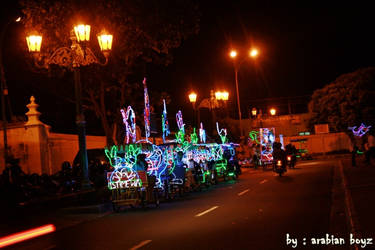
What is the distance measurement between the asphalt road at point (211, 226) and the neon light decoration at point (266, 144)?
1988cm

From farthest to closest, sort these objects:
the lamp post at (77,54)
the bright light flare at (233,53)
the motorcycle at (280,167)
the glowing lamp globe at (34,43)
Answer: the bright light flare at (233,53)
the motorcycle at (280,167)
the glowing lamp globe at (34,43)
the lamp post at (77,54)

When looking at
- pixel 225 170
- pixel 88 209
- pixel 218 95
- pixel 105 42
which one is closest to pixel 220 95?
pixel 218 95

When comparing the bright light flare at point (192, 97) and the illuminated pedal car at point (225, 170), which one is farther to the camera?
the bright light flare at point (192, 97)

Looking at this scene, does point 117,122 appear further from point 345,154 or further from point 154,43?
point 345,154

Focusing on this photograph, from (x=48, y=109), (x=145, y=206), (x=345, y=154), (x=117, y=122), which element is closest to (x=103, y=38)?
(x=145, y=206)

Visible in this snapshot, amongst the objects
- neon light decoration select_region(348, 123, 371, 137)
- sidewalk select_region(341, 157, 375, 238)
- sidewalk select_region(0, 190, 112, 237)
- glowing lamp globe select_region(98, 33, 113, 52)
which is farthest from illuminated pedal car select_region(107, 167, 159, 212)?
neon light decoration select_region(348, 123, 371, 137)

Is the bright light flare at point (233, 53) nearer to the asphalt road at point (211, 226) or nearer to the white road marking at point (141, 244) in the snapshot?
the asphalt road at point (211, 226)

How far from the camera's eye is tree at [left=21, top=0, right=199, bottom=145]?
901 inches

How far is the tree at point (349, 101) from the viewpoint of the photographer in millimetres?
59469

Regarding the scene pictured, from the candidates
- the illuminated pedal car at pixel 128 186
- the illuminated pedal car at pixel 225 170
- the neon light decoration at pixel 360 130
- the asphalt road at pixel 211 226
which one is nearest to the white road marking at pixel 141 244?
the asphalt road at pixel 211 226

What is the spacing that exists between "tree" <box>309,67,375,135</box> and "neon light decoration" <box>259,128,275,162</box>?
24.1m

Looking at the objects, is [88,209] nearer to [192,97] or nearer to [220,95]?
[192,97]

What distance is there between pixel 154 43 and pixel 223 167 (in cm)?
970

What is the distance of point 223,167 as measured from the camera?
31484 millimetres
